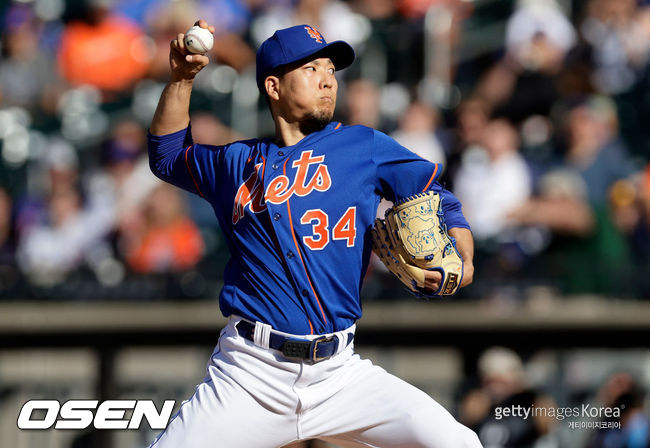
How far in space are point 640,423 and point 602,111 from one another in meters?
2.65

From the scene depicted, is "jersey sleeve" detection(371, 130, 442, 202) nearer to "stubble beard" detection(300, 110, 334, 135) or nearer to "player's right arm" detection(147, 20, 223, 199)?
"stubble beard" detection(300, 110, 334, 135)

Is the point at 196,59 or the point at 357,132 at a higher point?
the point at 196,59

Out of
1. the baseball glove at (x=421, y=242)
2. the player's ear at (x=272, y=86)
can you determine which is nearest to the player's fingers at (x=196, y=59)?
the player's ear at (x=272, y=86)

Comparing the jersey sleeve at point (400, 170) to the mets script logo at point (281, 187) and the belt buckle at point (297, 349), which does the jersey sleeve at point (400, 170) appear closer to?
the mets script logo at point (281, 187)

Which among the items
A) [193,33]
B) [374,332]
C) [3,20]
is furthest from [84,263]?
[193,33]

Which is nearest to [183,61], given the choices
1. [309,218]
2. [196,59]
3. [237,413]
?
[196,59]

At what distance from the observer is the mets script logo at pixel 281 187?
131 inches

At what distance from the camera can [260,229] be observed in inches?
132

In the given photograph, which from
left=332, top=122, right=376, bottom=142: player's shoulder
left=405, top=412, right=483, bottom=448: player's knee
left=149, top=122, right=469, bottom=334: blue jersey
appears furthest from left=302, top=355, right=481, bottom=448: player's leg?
left=332, top=122, right=376, bottom=142: player's shoulder

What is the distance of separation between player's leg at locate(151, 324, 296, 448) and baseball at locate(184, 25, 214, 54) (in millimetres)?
1040

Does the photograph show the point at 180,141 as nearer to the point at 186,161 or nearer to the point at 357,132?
the point at 186,161

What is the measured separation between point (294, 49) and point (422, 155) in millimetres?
3798

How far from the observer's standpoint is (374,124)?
7.59 m

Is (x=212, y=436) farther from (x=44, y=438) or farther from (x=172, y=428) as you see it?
(x=44, y=438)
